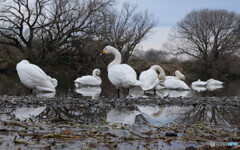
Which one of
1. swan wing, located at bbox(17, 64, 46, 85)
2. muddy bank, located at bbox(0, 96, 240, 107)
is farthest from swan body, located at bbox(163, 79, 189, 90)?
swan wing, located at bbox(17, 64, 46, 85)

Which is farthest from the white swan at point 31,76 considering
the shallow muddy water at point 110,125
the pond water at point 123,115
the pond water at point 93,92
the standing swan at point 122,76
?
the pond water at point 123,115

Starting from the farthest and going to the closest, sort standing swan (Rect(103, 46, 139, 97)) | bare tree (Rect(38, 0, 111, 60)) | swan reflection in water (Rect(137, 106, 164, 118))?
bare tree (Rect(38, 0, 111, 60)) → standing swan (Rect(103, 46, 139, 97)) → swan reflection in water (Rect(137, 106, 164, 118))

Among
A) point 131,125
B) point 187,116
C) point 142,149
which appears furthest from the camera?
point 187,116

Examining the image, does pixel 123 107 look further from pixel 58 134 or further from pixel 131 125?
pixel 58 134

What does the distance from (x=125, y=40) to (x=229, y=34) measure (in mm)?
15355

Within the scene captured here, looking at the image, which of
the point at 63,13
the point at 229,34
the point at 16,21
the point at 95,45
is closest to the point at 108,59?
the point at 95,45

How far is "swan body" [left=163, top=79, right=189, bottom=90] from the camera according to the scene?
42.6 ft

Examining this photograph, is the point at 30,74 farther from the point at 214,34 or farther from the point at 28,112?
the point at 214,34

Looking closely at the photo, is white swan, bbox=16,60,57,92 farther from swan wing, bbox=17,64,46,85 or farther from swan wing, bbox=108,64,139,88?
swan wing, bbox=108,64,139,88

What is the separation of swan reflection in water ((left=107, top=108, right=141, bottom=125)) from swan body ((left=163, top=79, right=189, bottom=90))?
761 centimetres

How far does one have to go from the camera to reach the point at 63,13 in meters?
26.1

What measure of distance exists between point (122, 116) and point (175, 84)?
8.47 m

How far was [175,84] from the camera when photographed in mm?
13062

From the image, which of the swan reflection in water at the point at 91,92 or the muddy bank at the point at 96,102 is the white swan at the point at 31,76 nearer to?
the swan reflection in water at the point at 91,92
